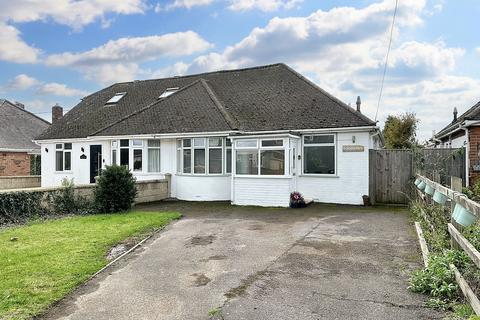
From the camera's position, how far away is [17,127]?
2998 centimetres

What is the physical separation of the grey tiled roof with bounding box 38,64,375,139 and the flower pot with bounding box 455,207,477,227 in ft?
31.2

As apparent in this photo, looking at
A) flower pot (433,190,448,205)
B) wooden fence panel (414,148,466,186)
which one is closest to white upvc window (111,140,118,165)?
wooden fence panel (414,148,466,186)

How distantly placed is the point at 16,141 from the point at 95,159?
11.7 metres

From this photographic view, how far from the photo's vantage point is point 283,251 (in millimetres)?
7492

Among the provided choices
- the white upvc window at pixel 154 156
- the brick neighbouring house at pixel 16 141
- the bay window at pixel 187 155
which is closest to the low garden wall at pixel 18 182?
the brick neighbouring house at pixel 16 141

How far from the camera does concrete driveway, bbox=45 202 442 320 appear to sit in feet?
15.4

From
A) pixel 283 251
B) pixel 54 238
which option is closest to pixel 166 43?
pixel 54 238

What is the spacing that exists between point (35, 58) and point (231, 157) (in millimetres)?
13226

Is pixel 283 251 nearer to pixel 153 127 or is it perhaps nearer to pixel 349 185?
pixel 349 185

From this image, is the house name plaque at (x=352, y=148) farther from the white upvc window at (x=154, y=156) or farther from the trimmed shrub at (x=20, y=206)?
the trimmed shrub at (x=20, y=206)

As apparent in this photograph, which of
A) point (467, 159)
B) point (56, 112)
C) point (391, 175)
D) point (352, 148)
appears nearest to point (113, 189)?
point (352, 148)

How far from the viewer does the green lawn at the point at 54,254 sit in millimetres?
5134

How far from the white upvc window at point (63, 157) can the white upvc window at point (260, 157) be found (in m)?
11.3

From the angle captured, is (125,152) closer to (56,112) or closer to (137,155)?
(137,155)
